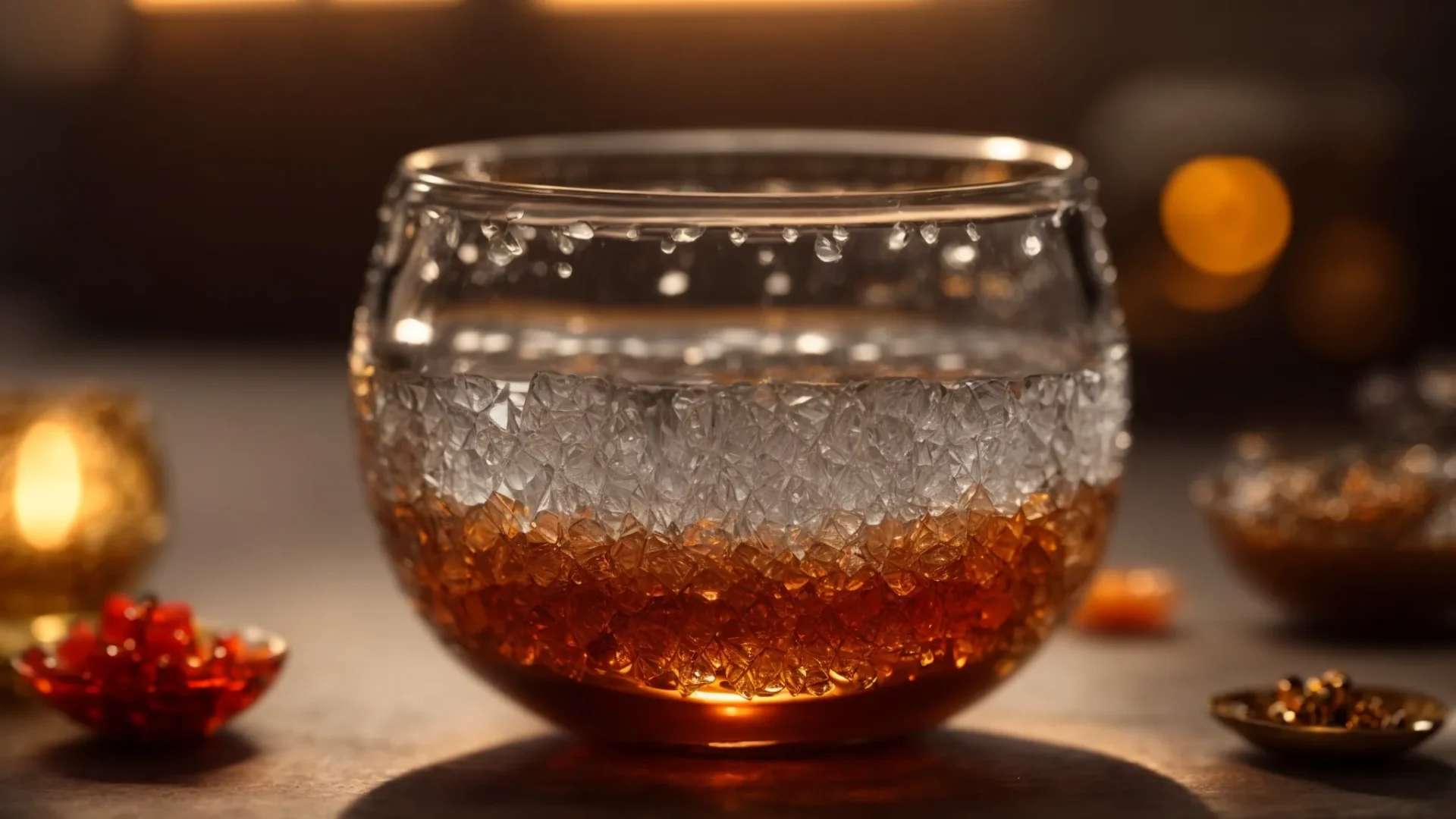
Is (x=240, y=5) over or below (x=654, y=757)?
over

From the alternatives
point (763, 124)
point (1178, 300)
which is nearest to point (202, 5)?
point (763, 124)

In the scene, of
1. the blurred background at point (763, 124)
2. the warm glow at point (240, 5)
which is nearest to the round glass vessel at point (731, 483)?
the blurred background at point (763, 124)

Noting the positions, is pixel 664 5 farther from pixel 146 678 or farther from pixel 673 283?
pixel 146 678

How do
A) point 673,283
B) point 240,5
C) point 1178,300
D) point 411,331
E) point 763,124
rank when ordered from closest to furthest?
point 411,331 → point 673,283 → point 1178,300 → point 763,124 → point 240,5

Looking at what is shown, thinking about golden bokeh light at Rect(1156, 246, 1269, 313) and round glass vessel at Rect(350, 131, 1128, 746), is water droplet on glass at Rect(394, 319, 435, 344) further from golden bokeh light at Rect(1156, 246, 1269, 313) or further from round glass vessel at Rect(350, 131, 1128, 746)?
golden bokeh light at Rect(1156, 246, 1269, 313)

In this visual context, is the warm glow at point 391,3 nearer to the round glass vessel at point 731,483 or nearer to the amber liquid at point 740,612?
the round glass vessel at point 731,483

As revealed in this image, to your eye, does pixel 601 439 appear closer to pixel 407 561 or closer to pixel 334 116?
pixel 407 561

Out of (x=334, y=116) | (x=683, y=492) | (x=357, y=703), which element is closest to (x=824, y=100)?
(x=334, y=116)
